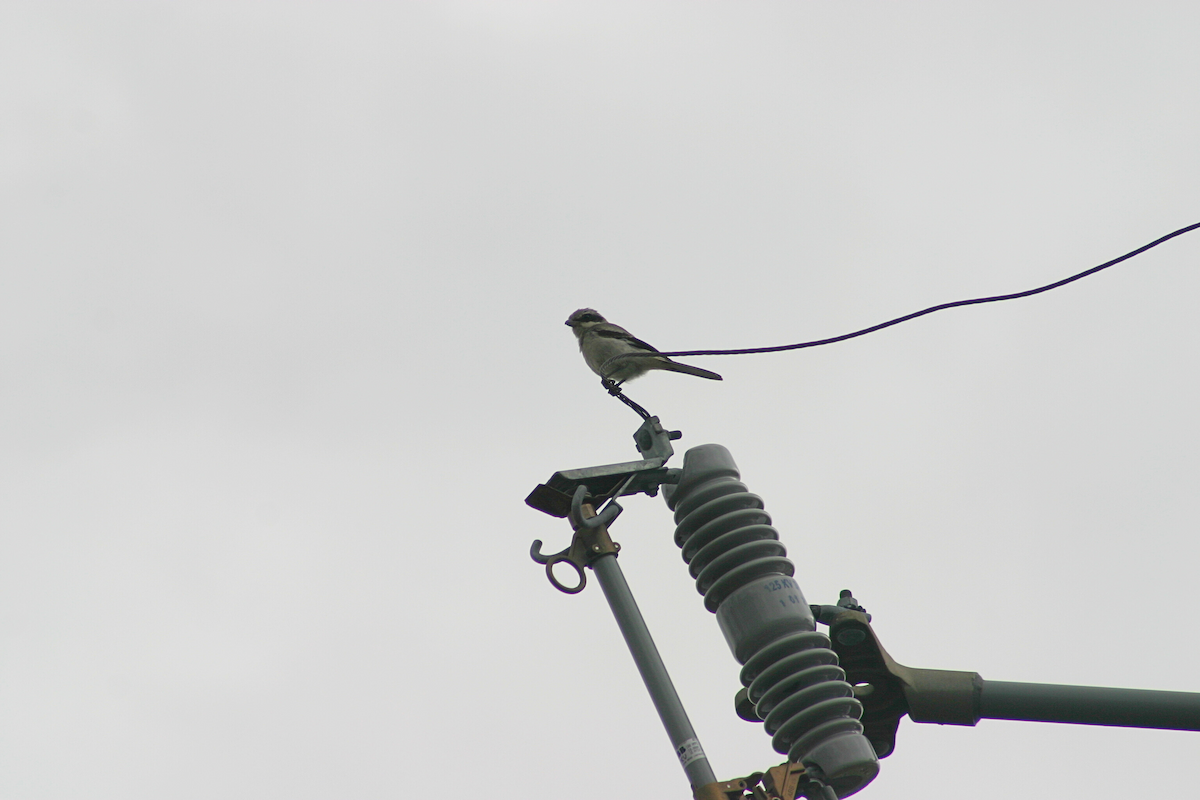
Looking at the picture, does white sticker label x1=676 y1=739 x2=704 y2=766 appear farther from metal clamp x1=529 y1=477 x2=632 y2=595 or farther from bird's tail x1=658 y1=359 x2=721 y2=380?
bird's tail x1=658 y1=359 x2=721 y2=380

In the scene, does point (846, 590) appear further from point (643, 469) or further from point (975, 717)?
point (643, 469)

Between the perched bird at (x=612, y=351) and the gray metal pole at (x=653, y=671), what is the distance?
446cm

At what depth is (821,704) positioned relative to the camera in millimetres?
3240

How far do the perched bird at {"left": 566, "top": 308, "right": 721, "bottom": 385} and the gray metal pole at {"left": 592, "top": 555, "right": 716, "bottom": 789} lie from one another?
4.46 meters

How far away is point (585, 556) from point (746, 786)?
751 mm

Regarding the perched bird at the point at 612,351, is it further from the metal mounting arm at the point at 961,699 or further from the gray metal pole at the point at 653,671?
the gray metal pole at the point at 653,671

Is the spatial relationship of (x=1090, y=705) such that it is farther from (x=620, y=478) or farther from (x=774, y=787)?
(x=620, y=478)

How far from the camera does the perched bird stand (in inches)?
308

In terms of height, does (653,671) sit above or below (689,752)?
above

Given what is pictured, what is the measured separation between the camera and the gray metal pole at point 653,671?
279cm

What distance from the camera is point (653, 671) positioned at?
2.94 metres

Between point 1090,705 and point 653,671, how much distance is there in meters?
1.42

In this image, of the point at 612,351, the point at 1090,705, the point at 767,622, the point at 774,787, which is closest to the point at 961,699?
the point at 1090,705

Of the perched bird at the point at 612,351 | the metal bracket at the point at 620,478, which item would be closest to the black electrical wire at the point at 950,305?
the metal bracket at the point at 620,478
